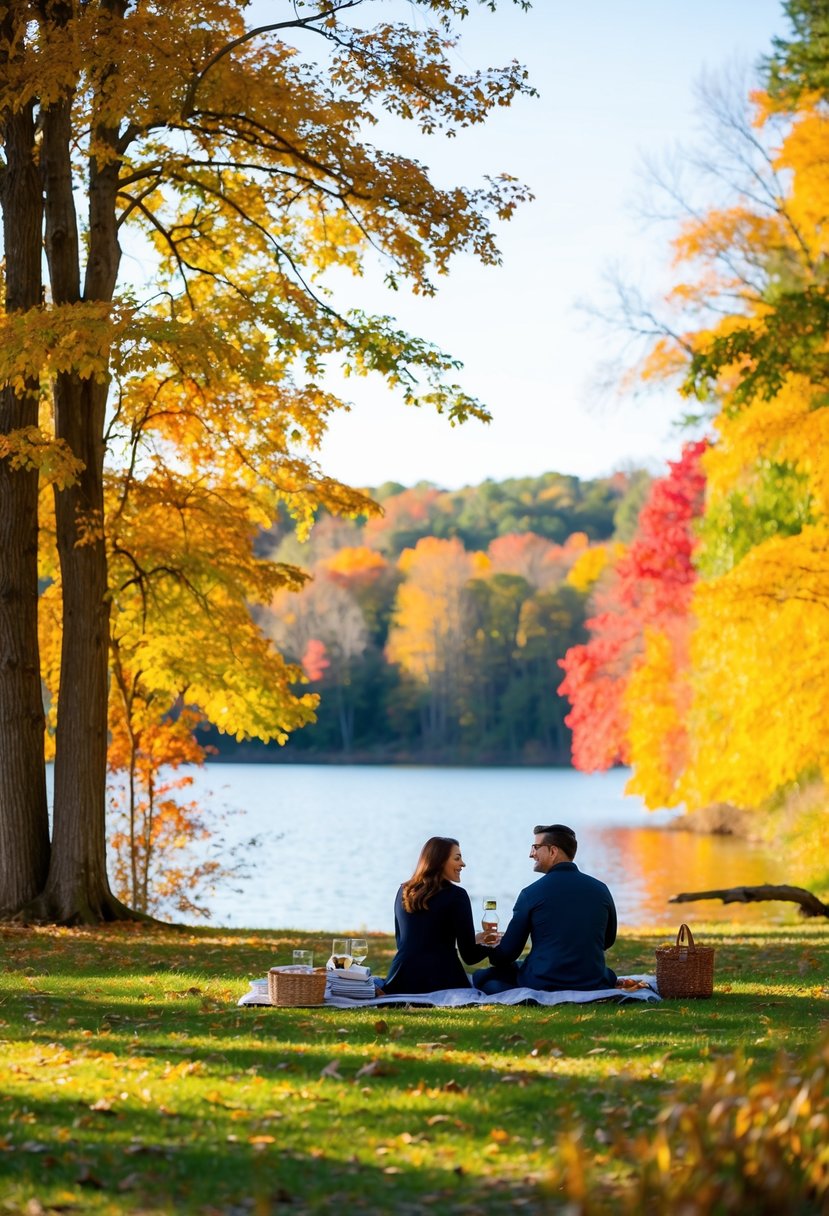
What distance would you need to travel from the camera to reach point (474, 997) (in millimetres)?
7824

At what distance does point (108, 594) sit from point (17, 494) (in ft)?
3.85

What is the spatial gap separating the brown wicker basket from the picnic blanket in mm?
95

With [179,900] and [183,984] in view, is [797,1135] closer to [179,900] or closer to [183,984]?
[183,984]

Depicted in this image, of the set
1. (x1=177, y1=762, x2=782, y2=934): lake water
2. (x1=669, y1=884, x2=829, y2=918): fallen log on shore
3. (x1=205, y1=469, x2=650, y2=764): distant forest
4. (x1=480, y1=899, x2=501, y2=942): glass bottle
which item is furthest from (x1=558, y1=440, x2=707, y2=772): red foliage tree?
(x1=205, y1=469, x2=650, y2=764): distant forest

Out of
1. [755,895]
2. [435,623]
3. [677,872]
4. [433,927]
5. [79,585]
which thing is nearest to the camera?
[433,927]

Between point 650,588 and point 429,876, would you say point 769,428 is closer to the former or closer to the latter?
point 429,876

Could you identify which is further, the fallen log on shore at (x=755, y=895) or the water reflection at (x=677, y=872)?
the water reflection at (x=677, y=872)

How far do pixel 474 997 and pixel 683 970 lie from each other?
1113mm

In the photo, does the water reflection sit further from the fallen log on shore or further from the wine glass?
the wine glass

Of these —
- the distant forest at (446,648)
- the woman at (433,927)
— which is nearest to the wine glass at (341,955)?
the woman at (433,927)

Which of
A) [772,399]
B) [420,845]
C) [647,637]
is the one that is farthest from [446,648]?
[772,399]

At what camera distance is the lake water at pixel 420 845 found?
21.6 metres

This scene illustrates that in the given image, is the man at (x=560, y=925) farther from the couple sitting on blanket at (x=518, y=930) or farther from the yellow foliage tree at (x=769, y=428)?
the yellow foliage tree at (x=769, y=428)

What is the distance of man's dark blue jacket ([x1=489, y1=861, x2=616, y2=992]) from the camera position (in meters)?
7.51
